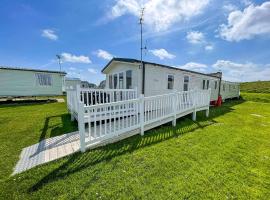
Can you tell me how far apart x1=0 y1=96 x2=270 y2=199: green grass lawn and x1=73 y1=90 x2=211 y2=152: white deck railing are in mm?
438

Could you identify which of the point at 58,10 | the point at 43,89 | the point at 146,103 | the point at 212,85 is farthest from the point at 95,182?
the point at 43,89

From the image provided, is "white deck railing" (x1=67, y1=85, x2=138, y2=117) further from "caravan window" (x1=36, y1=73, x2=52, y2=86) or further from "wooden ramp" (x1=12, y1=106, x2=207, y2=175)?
"caravan window" (x1=36, y1=73, x2=52, y2=86)

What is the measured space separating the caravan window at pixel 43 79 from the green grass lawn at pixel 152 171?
14.9m

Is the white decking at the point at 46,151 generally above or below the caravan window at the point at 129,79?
below

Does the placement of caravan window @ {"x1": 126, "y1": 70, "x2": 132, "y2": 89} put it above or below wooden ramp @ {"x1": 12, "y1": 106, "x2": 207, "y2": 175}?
above

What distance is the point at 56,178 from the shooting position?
2.93 m

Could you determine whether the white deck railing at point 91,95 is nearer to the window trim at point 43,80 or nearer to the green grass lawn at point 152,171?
the green grass lawn at point 152,171

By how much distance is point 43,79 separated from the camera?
18.0 meters

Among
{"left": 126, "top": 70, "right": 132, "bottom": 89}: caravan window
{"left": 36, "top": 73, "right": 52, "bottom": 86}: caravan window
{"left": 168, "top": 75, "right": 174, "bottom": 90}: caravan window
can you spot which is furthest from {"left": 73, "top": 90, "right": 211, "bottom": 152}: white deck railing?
{"left": 36, "top": 73, "right": 52, "bottom": 86}: caravan window

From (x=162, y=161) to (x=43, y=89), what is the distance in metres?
18.7

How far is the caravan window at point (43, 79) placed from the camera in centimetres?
1770

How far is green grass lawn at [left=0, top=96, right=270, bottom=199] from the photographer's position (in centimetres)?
258

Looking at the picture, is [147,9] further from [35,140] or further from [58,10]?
[35,140]

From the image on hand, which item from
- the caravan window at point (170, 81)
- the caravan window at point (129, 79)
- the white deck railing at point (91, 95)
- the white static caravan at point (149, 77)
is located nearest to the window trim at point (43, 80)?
the white static caravan at point (149, 77)
